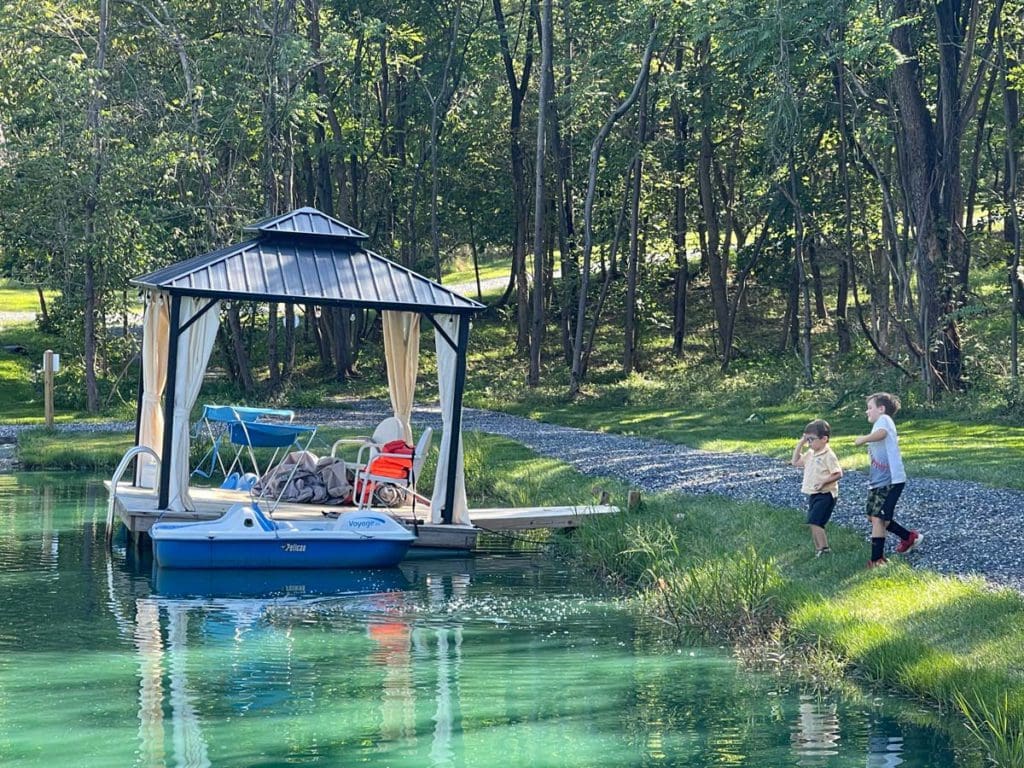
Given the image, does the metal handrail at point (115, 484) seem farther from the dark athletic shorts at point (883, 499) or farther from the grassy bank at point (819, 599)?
the dark athletic shorts at point (883, 499)

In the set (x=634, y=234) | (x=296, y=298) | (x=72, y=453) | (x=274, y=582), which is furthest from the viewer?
(x=634, y=234)

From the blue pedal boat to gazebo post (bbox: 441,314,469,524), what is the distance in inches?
37.3

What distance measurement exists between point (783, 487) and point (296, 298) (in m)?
6.48

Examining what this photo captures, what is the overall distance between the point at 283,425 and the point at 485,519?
8.34 feet

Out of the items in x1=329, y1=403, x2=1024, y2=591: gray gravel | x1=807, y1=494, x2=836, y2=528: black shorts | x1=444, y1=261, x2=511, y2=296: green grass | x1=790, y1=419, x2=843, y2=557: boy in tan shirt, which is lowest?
x1=329, y1=403, x2=1024, y2=591: gray gravel

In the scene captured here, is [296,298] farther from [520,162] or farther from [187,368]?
[520,162]

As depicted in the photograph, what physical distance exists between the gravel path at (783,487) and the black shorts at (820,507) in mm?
849

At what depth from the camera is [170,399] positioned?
15031 millimetres

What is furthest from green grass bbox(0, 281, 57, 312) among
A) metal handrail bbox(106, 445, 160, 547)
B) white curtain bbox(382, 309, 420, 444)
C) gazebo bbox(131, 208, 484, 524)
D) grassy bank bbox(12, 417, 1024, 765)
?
grassy bank bbox(12, 417, 1024, 765)

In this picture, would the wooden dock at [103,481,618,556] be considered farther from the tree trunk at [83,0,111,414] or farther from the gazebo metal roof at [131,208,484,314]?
the tree trunk at [83,0,111,414]

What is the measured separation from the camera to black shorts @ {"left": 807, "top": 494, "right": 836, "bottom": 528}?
12.2 metres

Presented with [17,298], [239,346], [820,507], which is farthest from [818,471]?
[17,298]

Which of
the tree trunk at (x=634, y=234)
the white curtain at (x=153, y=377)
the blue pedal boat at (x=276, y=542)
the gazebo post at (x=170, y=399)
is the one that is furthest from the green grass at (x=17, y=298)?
the blue pedal boat at (x=276, y=542)

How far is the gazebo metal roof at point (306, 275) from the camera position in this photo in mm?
14961
